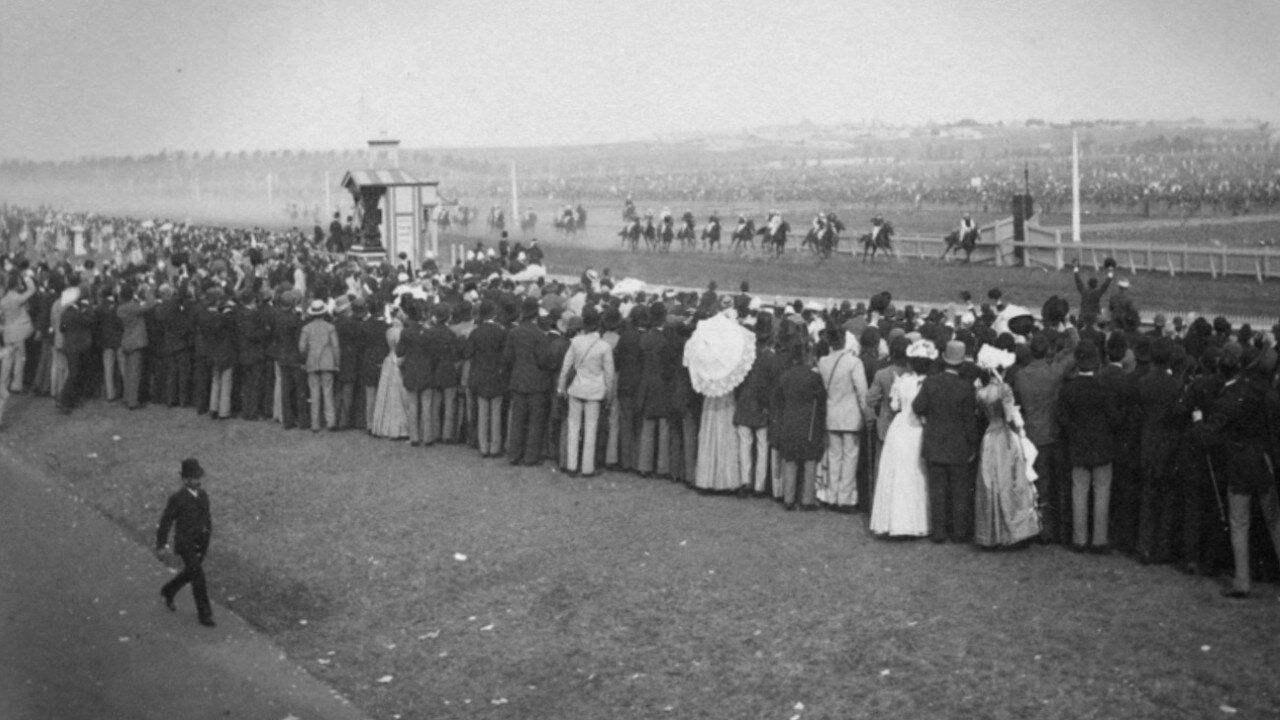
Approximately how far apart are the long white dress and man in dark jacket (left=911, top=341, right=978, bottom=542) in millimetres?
110

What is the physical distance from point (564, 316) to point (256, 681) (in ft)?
25.0

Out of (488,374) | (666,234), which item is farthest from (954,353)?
(666,234)

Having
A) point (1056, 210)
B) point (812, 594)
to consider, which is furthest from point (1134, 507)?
point (1056, 210)

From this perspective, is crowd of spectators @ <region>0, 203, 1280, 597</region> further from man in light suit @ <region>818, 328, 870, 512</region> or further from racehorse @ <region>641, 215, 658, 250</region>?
racehorse @ <region>641, 215, 658, 250</region>

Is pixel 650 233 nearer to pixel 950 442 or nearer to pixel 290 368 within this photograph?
pixel 290 368

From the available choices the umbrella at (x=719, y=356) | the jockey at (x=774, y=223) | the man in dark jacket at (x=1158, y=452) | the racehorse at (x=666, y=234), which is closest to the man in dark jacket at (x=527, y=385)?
the umbrella at (x=719, y=356)

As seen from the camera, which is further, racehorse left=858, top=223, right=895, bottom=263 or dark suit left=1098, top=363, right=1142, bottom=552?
racehorse left=858, top=223, right=895, bottom=263

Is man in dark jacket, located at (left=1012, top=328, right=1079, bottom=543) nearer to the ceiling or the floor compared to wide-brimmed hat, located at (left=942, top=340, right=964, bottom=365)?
nearer to the floor

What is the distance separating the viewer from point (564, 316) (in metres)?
16.7

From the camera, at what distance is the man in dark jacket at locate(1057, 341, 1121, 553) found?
1162cm

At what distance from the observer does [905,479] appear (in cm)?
1246

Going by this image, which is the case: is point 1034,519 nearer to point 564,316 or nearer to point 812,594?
point 812,594

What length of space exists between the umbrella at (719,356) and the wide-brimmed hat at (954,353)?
238cm

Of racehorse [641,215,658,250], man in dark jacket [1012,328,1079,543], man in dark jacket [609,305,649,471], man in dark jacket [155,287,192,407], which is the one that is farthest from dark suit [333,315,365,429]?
racehorse [641,215,658,250]
